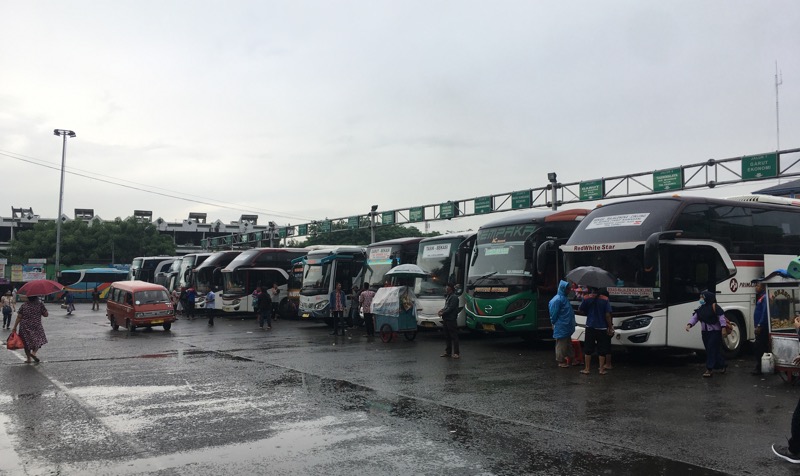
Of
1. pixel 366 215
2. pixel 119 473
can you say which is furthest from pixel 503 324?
pixel 366 215

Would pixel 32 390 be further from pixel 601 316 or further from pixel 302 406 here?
pixel 601 316

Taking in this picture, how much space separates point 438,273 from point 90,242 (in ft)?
189

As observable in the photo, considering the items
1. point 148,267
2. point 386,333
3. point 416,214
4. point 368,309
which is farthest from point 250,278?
point 148,267

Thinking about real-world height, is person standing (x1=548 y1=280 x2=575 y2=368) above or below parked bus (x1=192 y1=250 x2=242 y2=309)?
below

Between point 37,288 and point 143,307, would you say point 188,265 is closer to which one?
point 143,307

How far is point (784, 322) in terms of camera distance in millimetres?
11086

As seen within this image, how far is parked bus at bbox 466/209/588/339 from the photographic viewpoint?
55.5ft

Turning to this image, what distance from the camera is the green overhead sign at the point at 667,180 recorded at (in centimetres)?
2753

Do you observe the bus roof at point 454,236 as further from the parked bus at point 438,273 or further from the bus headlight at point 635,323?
the bus headlight at point 635,323

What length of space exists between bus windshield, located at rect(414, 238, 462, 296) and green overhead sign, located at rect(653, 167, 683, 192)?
11704mm

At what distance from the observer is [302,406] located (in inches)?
368

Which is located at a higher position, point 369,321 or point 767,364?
point 369,321

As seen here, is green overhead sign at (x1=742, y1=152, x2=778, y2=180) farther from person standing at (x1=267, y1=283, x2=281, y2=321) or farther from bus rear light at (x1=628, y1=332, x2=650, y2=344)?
person standing at (x1=267, y1=283, x2=281, y2=321)

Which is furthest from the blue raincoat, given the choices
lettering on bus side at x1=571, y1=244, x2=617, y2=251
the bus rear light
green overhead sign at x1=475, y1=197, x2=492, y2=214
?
green overhead sign at x1=475, y1=197, x2=492, y2=214
